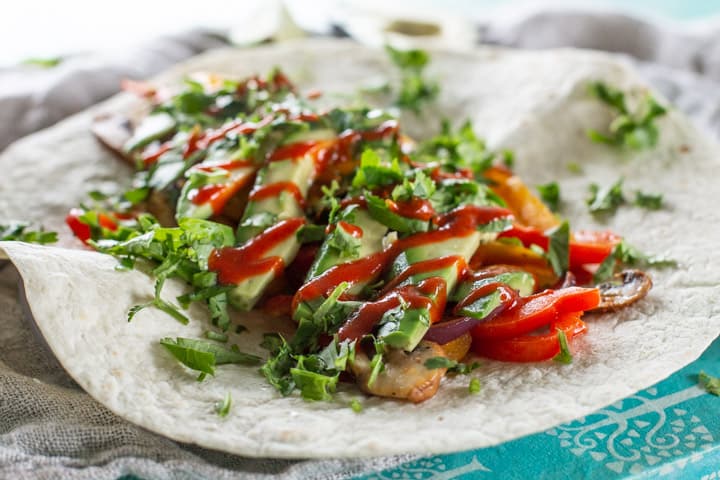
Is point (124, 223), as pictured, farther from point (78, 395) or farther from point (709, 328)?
point (709, 328)

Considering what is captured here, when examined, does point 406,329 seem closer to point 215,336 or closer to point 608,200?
point 215,336

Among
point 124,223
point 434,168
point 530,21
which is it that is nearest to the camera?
point 434,168

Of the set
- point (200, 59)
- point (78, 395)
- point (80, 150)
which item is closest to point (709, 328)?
point (78, 395)

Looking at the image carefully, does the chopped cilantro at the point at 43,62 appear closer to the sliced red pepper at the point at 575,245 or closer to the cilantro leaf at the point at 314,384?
the sliced red pepper at the point at 575,245

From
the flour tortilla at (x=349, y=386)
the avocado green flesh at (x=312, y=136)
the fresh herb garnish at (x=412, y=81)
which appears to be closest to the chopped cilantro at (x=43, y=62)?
the flour tortilla at (x=349, y=386)

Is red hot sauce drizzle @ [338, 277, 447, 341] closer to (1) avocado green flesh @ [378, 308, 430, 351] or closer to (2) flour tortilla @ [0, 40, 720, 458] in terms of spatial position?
(1) avocado green flesh @ [378, 308, 430, 351]

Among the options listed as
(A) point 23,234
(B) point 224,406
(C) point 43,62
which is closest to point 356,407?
(B) point 224,406
